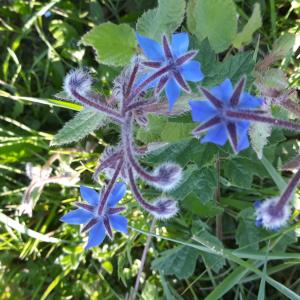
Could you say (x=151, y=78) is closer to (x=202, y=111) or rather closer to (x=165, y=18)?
(x=202, y=111)

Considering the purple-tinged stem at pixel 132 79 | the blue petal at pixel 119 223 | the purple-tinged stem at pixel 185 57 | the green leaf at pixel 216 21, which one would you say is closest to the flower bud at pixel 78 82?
the purple-tinged stem at pixel 132 79

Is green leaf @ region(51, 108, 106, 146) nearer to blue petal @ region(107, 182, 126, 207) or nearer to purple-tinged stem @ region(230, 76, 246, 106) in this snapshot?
blue petal @ region(107, 182, 126, 207)

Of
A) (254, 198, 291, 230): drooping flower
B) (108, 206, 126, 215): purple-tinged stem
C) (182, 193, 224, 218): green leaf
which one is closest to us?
(254, 198, 291, 230): drooping flower

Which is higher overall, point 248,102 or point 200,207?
point 248,102

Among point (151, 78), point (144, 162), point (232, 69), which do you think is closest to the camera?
point (151, 78)

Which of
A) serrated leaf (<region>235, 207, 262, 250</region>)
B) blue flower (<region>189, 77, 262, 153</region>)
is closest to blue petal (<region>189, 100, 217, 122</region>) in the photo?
blue flower (<region>189, 77, 262, 153</region>)

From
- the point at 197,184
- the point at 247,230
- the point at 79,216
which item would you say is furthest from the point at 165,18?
the point at 247,230

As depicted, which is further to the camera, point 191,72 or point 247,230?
point 247,230
